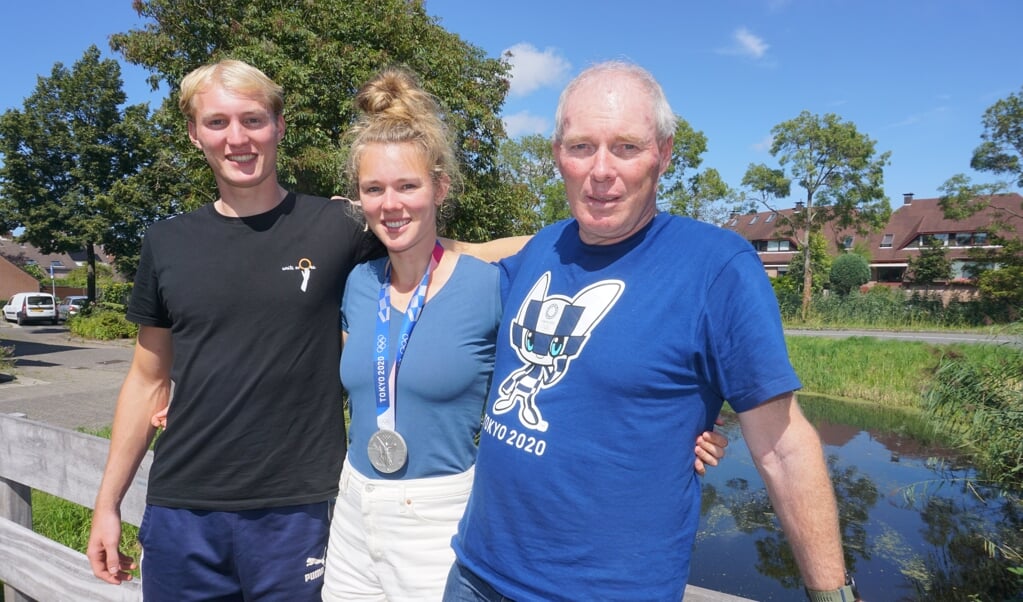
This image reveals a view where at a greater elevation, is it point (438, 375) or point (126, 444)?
point (438, 375)

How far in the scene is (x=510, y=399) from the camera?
1768 mm

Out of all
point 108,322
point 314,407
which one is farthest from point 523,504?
point 108,322

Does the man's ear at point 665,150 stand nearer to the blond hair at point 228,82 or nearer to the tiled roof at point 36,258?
the blond hair at point 228,82

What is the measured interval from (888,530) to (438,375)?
11514 millimetres

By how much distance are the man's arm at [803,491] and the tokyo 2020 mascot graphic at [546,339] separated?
1.49ft

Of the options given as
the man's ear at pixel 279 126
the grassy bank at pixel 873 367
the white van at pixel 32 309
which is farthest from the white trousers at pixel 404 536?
the white van at pixel 32 309

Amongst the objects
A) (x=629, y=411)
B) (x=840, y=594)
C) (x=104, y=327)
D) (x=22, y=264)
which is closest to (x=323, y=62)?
(x=629, y=411)

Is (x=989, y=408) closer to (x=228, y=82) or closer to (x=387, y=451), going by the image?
(x=387, y=451)

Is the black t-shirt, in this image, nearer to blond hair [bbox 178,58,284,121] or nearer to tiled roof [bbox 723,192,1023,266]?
blond hair [bbox 178,58,284,121]

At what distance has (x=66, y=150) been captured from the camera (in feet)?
100

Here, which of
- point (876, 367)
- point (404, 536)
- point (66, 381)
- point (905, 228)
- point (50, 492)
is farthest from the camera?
point (905, 228)

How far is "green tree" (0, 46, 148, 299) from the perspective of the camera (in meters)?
30.0

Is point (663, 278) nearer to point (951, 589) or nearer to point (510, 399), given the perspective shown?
point (510, 399)

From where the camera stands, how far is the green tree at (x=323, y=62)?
11.2 m
